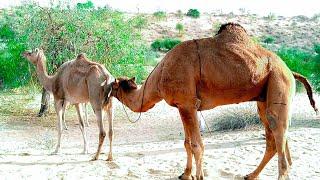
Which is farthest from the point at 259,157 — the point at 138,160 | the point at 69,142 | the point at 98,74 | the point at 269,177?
the point at 69,142

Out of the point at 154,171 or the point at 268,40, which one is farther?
the point at 268,40

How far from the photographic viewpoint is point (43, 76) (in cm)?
1168

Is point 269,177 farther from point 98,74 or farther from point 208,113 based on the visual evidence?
point 208,113

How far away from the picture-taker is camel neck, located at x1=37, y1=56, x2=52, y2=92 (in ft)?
37.8

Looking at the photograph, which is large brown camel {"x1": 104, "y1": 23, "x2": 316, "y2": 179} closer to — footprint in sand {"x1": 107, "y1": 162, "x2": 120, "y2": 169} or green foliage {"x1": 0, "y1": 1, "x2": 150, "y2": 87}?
footprint in sand {"x1": 107, "y1": 162, "x2": 120, "y2": 169}

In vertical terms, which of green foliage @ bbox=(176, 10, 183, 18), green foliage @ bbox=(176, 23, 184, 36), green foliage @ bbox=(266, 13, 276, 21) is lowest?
green foliage @ bbox=(176, 23, 184, 36)

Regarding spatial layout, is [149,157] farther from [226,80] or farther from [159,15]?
[159,15]

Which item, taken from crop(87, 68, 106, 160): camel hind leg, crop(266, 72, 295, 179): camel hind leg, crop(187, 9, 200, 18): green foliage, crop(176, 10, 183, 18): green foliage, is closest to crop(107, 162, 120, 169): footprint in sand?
crop(87, 68, 106, 160): camel hind leg

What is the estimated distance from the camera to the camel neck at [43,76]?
11.5m

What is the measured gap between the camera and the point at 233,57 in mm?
7602

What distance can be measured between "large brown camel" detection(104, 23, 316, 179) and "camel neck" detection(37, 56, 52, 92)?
422 centimetres

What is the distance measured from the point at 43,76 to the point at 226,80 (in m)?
5.36

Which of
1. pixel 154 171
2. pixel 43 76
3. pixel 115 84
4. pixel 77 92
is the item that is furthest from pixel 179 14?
pixel 115 84

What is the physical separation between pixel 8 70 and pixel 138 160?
15.2m
